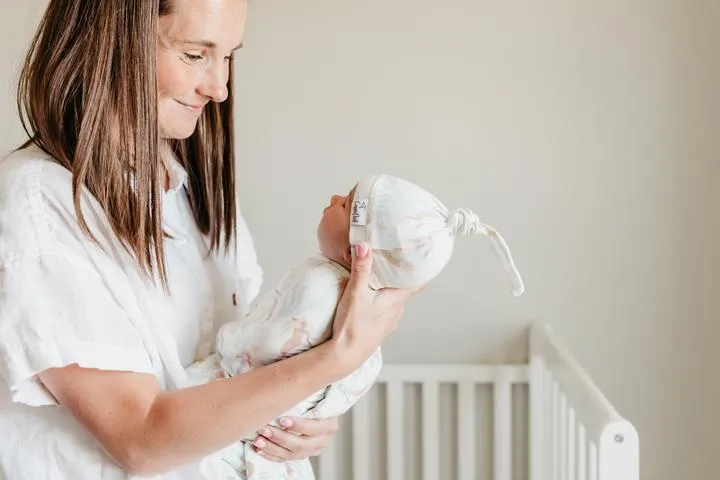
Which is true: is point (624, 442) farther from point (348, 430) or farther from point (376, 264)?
point (348, 430)

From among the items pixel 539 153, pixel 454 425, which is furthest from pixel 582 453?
pixel 539 153

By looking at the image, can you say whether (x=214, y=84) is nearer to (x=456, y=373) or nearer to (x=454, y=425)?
(x=456, y=373)

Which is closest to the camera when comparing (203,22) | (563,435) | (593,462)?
(203,22)

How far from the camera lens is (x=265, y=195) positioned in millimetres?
1761

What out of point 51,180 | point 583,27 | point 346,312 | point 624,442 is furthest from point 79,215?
point 583,27

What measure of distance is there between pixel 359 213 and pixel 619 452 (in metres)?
0.44

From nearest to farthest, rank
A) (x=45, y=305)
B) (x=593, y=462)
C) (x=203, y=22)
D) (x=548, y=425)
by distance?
(x=45, y=305)
(x=203, y=22)
(x=593, y=462)
(x=548, y=425)

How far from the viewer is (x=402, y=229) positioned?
109cm

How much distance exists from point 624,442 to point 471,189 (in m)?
0.73

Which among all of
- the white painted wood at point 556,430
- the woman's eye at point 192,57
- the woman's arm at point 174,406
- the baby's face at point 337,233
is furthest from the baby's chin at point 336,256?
the white painted wood at point 556,430

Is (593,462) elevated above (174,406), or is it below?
below

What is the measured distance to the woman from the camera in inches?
37.9

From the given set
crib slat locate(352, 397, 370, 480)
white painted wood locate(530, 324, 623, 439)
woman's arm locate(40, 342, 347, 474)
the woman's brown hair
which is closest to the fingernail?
woman's arm locate(40, 342, 347, 474)

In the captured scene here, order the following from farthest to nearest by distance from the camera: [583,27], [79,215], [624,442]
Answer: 1. [583,27]
2. [624,442]
3. [79,215]
